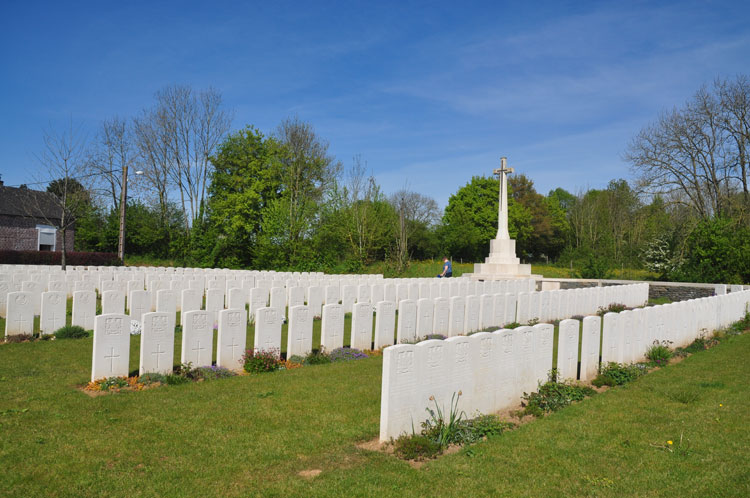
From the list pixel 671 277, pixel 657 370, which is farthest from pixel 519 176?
pixel 657 370

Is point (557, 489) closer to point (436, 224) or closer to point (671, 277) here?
point (671, 277)

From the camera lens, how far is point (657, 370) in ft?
28.2

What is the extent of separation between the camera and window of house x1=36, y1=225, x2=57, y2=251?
3884 centimetres

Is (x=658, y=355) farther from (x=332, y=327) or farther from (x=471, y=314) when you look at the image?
(x=332, y=327)

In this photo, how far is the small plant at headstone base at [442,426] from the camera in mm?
5031

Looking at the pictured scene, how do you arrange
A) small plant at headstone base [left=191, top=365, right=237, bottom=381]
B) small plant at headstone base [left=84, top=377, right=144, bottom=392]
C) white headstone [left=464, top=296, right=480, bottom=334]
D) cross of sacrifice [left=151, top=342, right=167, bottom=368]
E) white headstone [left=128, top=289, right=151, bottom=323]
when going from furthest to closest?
white headstone [left=464, top=296, right=480, bottom=334] → white headstone [left=128, top=289, right=151, bottom=323] → small plant at headstone base [left=191, top=365, right=237, bottom=381] → cross of sacrifice [left=151, top=342, right=167, bottom=368] → small plant at headstone base [left=84, top=377, right=144, bottom=392]

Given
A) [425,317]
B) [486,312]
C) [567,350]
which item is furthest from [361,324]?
[486,312]

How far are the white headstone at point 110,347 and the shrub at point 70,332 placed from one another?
10.7 feet

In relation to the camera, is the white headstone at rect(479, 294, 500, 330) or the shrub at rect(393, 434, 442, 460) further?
the white headstone at rect(479, 294, 500, 330)

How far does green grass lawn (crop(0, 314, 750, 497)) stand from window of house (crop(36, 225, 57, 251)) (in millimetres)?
38394

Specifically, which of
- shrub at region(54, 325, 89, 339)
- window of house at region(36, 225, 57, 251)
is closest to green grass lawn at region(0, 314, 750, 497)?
→ shrub at region(54, 325, 89, 339)

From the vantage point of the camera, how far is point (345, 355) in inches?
347

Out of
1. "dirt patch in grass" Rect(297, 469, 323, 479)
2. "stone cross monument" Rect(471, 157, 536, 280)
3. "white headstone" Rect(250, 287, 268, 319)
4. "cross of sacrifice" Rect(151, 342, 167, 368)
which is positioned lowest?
"dirt patch in grass" Rect(297, 469, 323, 479)

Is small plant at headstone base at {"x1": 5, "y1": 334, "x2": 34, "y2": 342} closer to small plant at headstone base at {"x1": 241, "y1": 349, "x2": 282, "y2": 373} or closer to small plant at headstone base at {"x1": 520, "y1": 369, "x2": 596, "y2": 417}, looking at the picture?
small plant at headstone base at {"x1": 241, "y1": 349, "x2": 282, "y2": 373}
